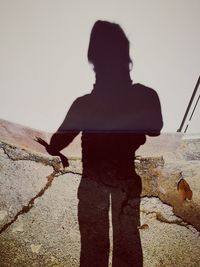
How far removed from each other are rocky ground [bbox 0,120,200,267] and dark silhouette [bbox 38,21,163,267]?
0.35 ft

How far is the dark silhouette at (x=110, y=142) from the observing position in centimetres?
258

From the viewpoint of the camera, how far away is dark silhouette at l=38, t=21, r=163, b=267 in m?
2.58

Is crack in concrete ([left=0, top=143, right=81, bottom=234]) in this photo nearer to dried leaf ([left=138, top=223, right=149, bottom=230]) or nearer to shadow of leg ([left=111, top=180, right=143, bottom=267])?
shadow of leg ([left=111, top=180, right=143, bottom=267])

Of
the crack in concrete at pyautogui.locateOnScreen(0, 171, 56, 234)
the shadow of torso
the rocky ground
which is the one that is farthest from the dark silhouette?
the crack in concrete at pyautogui.locateOnScreen(0, 171, 56, 234)

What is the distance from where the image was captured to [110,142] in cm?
342

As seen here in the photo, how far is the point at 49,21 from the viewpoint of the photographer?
2.47 m

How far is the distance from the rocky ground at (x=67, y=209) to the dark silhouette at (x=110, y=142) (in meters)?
0.11

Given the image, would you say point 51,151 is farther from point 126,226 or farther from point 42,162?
point 126,226

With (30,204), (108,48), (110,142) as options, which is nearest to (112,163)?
(110,142)

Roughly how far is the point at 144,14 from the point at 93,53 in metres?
0.57

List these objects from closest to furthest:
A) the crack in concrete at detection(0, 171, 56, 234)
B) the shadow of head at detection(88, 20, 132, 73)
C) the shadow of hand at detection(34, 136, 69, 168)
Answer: the shadow of head at detection(88, 20, 132, 73) → the crack in concrete at detection(0, 171, 56, 234) → the shadow of hand at detection(34, 136, 69, 168)

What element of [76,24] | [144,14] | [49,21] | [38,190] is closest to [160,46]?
[144,14]

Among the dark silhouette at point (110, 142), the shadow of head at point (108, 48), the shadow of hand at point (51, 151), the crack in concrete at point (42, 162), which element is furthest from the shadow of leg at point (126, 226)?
the shadow of head at point (108, 48)

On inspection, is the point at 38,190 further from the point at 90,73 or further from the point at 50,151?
the point at 90,73
